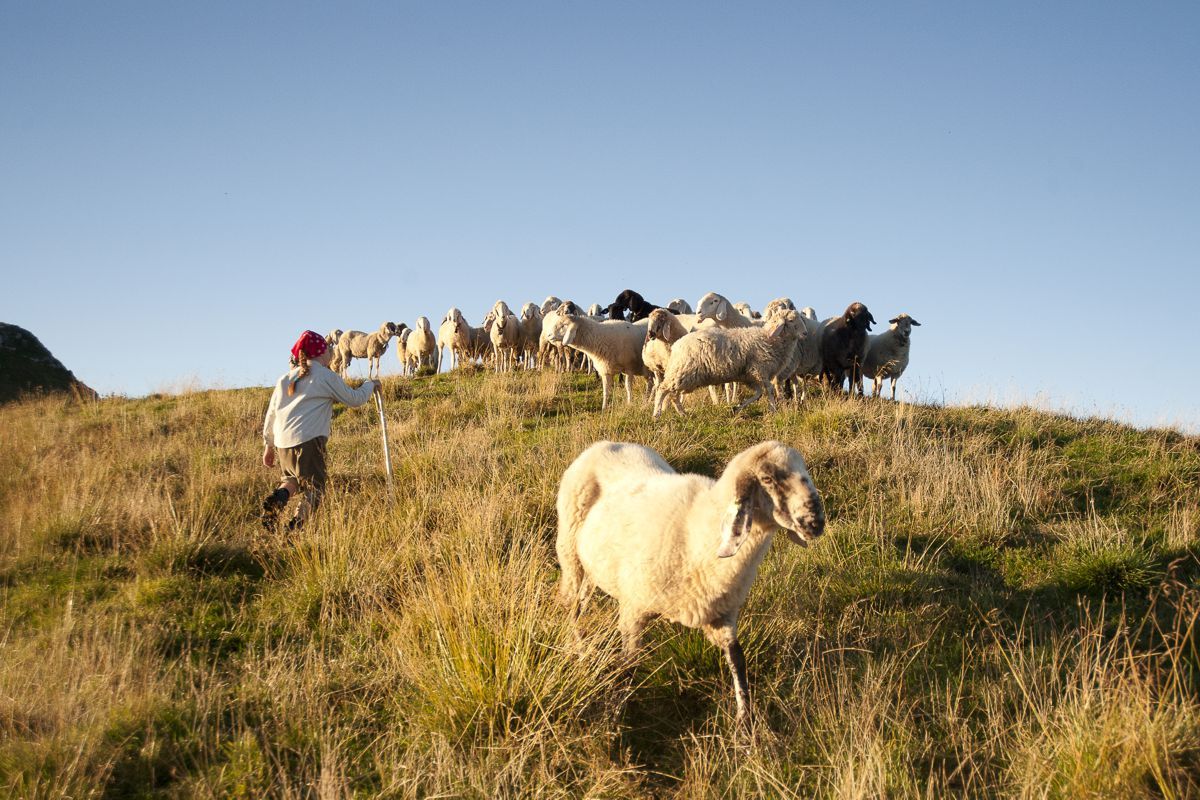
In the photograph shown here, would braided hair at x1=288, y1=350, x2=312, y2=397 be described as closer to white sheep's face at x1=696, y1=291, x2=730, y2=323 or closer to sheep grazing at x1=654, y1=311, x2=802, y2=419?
sheep grazing at x1=654, y1=311, x2=802, y2=419

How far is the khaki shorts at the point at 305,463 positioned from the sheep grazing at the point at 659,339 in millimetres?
6738

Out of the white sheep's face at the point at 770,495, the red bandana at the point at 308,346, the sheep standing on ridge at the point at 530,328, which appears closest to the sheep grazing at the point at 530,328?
the sheep standing on ridge at the point at 530,328

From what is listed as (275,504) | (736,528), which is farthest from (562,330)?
(736,528)

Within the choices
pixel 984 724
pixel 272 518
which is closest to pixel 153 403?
pixel 272 518

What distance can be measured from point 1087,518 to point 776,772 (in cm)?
482

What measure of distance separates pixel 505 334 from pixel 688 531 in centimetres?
1862

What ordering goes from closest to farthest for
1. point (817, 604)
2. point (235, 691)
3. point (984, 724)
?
point (984, 724) < point (235, 691) < point (817, 604)

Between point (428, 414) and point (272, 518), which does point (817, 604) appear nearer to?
point (272, 518)

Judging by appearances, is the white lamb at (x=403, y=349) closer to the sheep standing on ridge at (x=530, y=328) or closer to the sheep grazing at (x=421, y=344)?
the sheep grazing at (x=421, y=344)

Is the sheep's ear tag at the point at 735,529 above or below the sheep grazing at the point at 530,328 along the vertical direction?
below

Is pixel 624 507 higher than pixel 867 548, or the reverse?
pixel 624 507

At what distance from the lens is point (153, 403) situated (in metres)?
19.0

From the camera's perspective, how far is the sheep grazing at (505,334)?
2223 cm

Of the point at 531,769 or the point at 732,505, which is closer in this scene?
the point at 732,505
